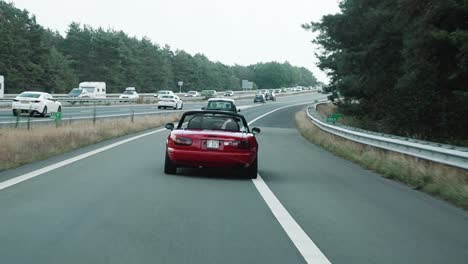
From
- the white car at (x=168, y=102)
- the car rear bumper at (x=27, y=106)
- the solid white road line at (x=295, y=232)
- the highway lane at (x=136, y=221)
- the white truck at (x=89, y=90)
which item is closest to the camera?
the highway lane at (x=136, y=221)

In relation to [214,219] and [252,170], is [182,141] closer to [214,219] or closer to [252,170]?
[252,170]

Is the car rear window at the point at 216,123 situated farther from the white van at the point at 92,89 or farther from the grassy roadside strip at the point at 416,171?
the white van at the point at 92,89

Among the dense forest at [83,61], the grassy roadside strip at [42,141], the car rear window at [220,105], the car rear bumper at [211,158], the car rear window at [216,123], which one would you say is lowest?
the grassy roadside strip at [42,141]

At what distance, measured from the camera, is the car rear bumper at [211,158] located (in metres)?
12.4

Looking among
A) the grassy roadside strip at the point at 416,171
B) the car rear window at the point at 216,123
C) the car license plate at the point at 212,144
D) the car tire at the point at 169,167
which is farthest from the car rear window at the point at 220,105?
the car license plate at the point at 212,144

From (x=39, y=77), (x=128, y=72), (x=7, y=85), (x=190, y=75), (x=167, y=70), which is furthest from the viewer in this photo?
(x=190, y=75)

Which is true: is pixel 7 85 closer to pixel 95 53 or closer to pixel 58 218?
pixel 95 53

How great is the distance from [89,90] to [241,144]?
2208 inches

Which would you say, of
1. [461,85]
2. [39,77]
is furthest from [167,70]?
[461,85]

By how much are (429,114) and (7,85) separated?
6868 cm

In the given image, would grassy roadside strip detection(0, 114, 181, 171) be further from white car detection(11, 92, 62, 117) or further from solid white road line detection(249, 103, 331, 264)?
white car detection(11, 92, 62, 117)

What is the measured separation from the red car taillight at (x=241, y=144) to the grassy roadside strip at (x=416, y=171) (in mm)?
3288

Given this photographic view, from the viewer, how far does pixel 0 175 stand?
1188cm

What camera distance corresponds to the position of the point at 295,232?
732cm
